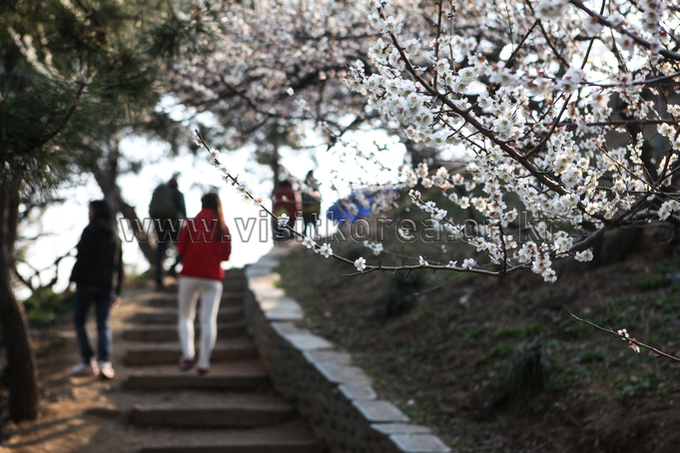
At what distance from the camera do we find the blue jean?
4.70 metres

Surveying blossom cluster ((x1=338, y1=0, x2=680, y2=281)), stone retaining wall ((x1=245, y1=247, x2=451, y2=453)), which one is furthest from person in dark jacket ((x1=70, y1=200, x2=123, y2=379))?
blossom cluster ((x1=338, y1=0, x2=680, y2=281))

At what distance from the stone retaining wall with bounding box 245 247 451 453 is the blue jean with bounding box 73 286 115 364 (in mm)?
1551

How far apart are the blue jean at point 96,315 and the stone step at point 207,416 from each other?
0.74 metres

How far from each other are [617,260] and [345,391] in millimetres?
2625

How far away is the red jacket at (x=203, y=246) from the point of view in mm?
4426

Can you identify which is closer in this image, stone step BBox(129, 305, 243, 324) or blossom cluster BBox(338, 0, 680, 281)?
blossom cluster BBox(338, 0, 680, 281)

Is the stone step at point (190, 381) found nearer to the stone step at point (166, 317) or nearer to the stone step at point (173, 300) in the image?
the stone step at point (166, 317)

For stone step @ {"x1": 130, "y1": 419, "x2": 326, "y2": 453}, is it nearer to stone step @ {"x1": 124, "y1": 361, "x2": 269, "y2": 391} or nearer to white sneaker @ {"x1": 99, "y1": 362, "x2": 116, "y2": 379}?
stone step @ {"x1": 124, "y1": 361, "x2": 269, "y2": 391}

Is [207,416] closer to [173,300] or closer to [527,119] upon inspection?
[173,300]

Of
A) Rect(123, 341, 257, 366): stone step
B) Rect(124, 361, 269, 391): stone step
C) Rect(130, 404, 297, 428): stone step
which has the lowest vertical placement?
Rect(130, 404, 297, 428): stone step

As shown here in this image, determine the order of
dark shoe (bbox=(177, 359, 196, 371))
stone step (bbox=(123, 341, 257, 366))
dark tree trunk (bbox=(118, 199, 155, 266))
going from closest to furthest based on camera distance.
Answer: dark shoe (bbox=(177, 359, 196, 371)) < stone step (bbox=(123, 341, 257, 366)) < dark tree trunk (bbox=(118, 199, 155, 266))

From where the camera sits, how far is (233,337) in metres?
6.47

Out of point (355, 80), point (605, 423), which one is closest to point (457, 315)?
point (605, 423)

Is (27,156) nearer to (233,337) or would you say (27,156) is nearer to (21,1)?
(21,1)
